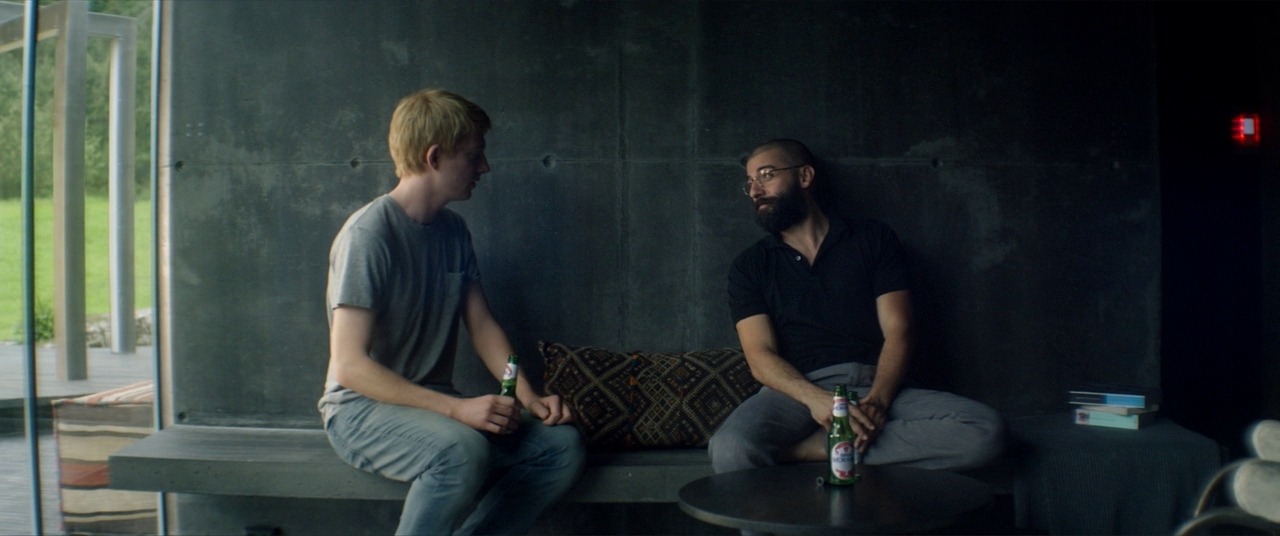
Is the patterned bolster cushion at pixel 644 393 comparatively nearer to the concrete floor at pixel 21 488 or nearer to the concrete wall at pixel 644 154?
the concrete wall at pixel 644 154

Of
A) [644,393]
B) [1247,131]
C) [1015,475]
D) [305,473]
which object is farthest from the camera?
[1247,131]

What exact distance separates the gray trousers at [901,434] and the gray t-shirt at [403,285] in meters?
0.93

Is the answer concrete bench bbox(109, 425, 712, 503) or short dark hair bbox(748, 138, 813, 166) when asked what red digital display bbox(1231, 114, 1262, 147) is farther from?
concrete bench bbox(109, 425, 712, 503)

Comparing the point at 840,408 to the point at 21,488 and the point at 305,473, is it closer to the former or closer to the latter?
the point at 305,473

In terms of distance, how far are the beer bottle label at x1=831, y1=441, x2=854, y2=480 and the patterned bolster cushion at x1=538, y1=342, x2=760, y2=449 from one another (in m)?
0.93

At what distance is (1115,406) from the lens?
132 inches

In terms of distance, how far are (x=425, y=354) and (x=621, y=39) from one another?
1.40m

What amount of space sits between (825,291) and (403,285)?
1431 millimetres

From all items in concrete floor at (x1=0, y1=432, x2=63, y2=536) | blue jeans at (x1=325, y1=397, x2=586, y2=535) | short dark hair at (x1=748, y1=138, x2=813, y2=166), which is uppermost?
short dark hair at (x1=748, y1=138, x2=813, y2=166)

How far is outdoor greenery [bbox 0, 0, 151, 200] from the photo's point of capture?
332 cm

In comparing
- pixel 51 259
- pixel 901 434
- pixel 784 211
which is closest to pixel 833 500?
pixel 901 434

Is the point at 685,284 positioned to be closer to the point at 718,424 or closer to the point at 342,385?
the point at 718,424

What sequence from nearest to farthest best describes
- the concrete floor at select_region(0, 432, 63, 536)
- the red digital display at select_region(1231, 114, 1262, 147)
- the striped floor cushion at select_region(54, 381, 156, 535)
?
1. the concrete floor at select_region(0, 432, 63, 536)
2. the striped floor cushion at select_region(54, 381, 156, 535)
3. the red digital display at select_region(1231, 114, 1262, 147)

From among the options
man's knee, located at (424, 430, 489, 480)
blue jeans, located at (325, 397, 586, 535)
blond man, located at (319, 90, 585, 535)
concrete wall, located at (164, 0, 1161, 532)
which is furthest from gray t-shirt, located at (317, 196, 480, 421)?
concrete wall, located at (164, 0, 1161, 532)
